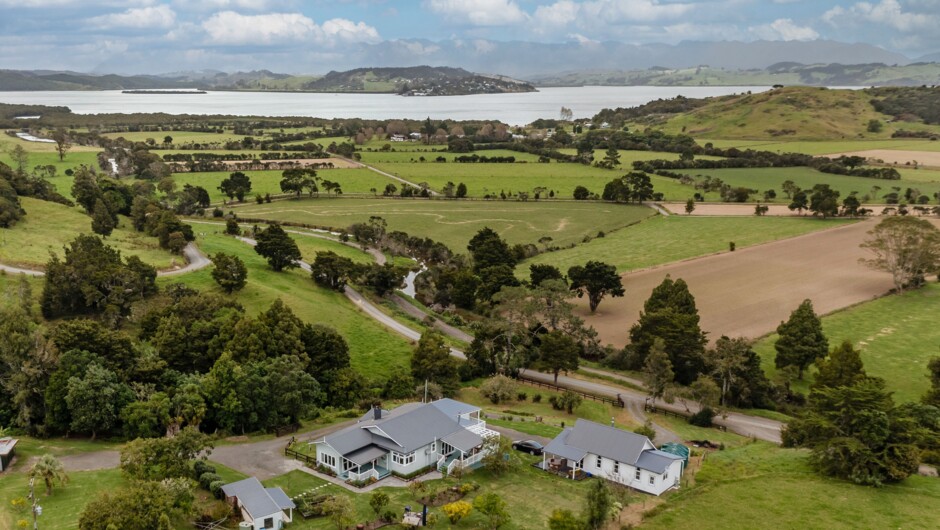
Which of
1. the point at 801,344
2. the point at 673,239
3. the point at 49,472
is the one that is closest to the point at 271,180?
the point at 673,239

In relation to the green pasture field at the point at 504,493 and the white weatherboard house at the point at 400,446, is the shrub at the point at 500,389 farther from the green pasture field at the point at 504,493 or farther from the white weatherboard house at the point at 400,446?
the green pasture field at the point at 504,493

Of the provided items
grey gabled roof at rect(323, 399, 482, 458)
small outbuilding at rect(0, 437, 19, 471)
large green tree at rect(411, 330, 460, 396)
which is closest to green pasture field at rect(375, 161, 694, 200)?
large green tree at rect(411, 330, 460, 396)

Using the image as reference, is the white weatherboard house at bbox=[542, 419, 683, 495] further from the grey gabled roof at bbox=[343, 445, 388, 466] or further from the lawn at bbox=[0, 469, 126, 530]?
the lawn at bbox=[0, 469, 126, 530]

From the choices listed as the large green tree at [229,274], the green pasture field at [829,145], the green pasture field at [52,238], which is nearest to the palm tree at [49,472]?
the large green tree at [229,274]

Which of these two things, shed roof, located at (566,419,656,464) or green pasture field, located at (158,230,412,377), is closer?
shed roof, located at (566,419,656,464)

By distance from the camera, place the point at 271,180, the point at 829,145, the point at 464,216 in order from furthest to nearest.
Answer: the point at 829,145 → the point at 271,180 → the point at 464,216

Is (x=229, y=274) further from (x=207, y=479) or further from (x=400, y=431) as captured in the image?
(x=207, y=479)
